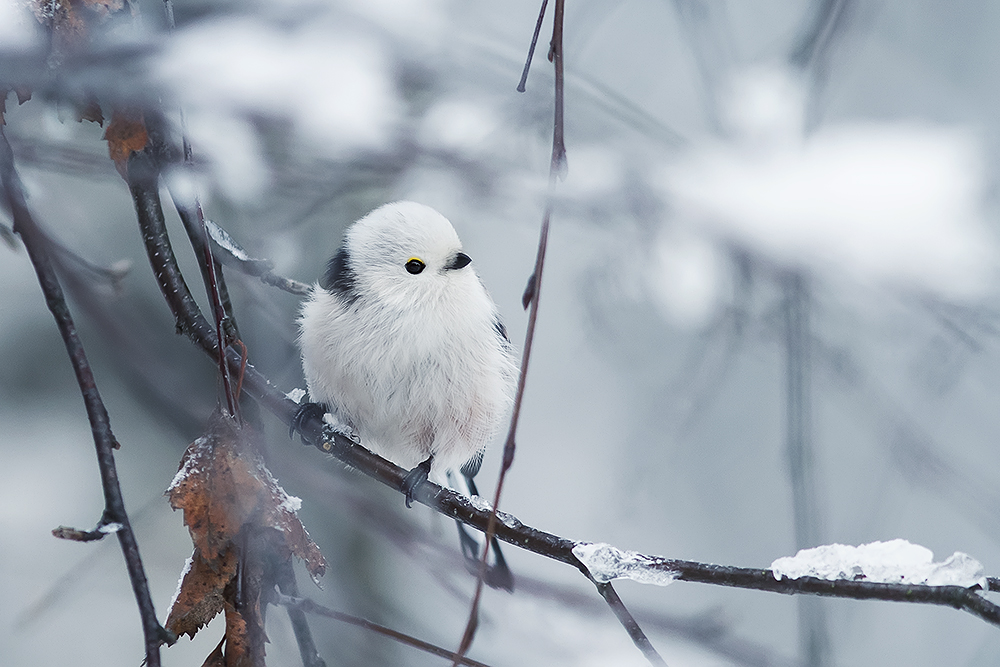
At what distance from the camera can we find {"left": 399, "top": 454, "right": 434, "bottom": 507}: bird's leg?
927 mm

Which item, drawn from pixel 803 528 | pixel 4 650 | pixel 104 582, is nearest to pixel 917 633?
pixel 803 528

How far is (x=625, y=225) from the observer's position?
1.15 meters

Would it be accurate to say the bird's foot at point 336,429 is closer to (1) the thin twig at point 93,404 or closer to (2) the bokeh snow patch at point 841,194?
(1) the thin twig at point 93,404

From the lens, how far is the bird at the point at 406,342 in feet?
3.23

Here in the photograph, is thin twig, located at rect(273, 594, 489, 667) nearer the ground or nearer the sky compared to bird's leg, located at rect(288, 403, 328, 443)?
nearer the ground

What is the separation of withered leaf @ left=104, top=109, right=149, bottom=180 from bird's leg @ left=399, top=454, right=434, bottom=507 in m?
0.46

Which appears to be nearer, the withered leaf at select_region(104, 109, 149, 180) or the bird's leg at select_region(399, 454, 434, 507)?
the withered leaf at select_region(104, 109, 149, 180)

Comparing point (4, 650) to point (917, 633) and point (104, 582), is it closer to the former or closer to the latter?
point (104, 582)

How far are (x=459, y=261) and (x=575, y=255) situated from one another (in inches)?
27.1

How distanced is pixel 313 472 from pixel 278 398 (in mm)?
357

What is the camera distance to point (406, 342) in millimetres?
1016

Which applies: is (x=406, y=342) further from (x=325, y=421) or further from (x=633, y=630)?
(x=633, y=630)

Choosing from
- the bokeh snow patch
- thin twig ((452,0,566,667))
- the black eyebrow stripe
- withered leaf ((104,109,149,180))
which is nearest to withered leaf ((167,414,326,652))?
thin twig ((452,0,566,667))

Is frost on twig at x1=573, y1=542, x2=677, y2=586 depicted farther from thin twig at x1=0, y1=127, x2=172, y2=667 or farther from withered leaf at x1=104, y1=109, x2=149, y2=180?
withered leaf at x1=104, y1=109, x2=149, y2=180
